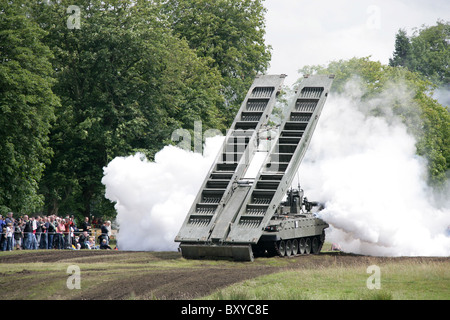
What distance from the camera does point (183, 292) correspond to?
806 inches

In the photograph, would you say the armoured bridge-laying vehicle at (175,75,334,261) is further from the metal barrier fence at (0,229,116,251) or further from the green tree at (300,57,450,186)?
the green tree at (300,57,450,186)

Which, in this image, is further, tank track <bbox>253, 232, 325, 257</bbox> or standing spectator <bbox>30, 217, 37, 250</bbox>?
standing spectator <bbox>30, 217, 37, 250</bbox>

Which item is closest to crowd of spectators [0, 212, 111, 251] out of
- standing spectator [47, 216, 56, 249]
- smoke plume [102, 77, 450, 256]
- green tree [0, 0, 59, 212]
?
standing spectator [47, 216, 56, 249]

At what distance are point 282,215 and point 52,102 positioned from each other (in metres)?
14.9

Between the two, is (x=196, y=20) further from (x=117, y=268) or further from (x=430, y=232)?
(x=117, y=268)

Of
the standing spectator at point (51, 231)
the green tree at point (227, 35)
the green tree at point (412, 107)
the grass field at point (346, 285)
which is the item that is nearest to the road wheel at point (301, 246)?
the grass field at point (346, 285)

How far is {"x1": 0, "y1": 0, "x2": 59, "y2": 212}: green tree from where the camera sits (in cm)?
3803

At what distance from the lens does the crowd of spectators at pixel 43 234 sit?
33594 millimetres

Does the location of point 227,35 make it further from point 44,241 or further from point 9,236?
point 9,236

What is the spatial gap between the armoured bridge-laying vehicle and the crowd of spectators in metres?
8.62

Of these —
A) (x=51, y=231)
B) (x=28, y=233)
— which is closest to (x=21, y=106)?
(x=51, y=231)

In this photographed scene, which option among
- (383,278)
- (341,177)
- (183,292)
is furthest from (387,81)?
(183,292)

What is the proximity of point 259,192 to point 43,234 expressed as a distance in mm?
11477

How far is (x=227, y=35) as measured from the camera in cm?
5612
